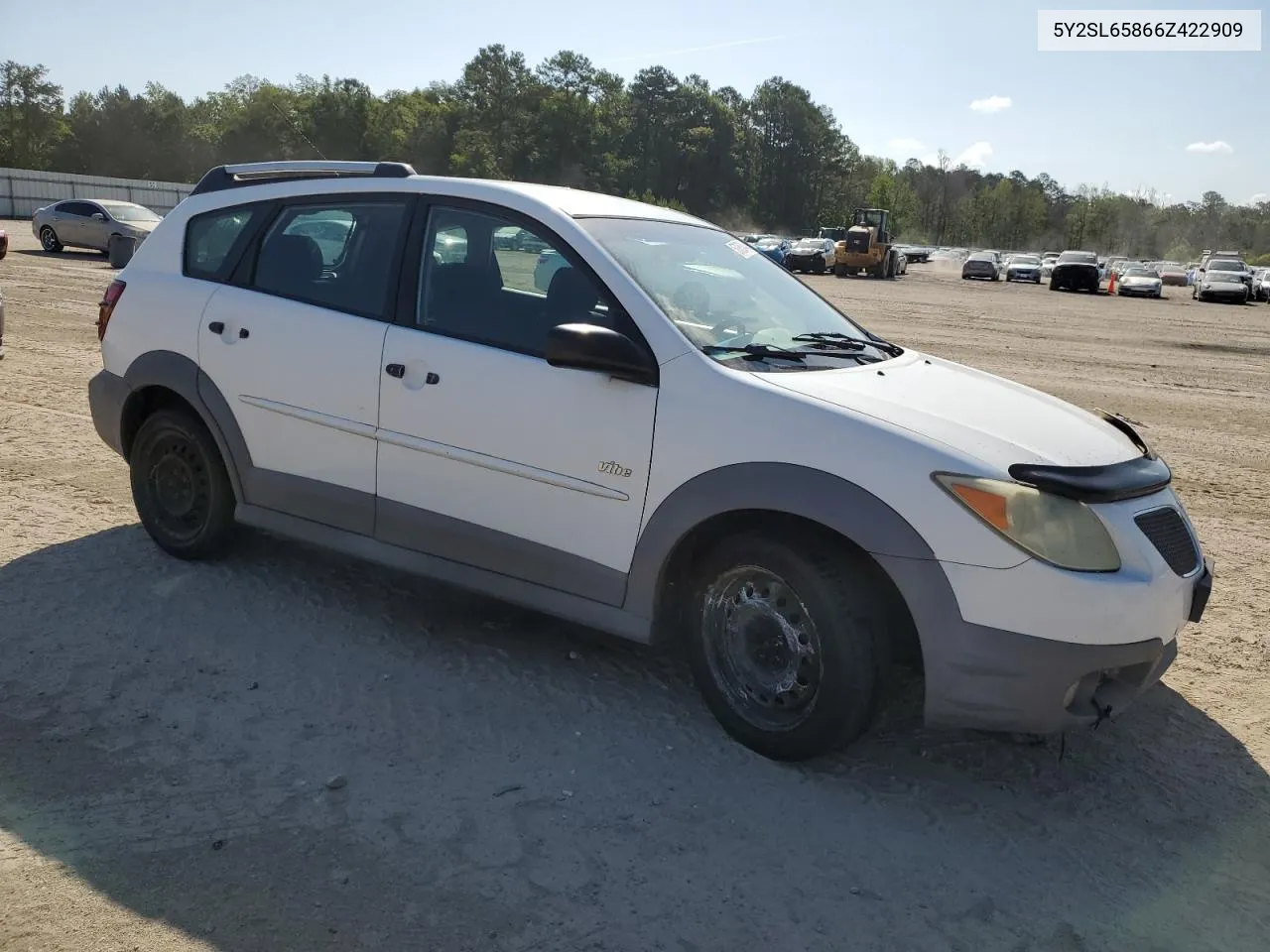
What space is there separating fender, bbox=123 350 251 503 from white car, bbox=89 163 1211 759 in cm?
1

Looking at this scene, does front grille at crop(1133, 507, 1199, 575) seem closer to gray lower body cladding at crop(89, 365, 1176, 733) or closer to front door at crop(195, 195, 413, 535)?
gray lower body cladding at crop(89, 365, 1176, 733)

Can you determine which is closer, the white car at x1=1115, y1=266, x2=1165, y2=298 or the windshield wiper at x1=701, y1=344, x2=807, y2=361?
the windshield wiper at x1=701, y1=344, x2=807, y2=361

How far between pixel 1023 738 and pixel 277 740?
2.62m

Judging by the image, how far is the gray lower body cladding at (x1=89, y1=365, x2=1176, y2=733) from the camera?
10.8 ft

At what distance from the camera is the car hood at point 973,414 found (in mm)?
3449

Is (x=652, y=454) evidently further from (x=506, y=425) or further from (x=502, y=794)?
(x=502, y=794)

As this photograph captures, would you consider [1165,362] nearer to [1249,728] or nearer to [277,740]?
[1249,728]

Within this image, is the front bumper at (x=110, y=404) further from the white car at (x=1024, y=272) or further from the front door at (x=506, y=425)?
the white car at (x=1024, y=272)

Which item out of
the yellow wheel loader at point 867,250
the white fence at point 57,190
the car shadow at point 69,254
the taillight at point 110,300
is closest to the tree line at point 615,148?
the white fence at point 57,190

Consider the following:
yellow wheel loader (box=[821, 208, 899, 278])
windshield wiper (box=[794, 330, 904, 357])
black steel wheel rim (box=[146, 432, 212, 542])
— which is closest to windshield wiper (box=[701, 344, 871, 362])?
windshield wiper (box=[794, 330, 904, 357])

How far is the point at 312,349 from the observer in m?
4.63

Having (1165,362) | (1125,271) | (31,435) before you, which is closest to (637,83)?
(1125,271)

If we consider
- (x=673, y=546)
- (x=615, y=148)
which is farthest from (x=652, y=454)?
(x=615, y=148)

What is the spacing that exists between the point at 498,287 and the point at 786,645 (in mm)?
1785
